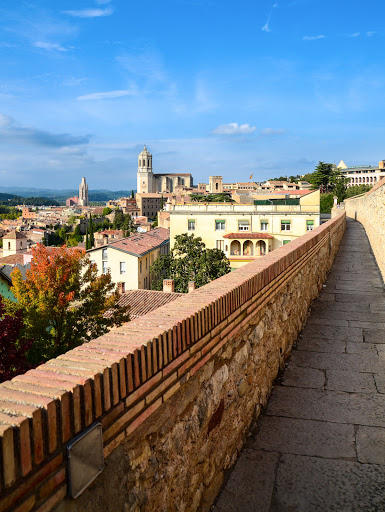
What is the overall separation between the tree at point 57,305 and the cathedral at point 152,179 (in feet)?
557

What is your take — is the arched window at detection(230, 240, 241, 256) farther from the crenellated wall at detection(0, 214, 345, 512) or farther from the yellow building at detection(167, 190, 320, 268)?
the crenellated wall at detection(0, 214, 345, 512)

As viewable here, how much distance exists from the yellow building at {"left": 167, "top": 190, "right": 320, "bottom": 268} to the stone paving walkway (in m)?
39.3

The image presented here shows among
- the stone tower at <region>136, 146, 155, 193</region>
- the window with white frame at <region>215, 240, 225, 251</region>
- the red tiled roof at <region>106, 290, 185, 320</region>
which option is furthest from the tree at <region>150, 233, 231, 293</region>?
the stone tower at <region>136, 146, 155, 193</region>

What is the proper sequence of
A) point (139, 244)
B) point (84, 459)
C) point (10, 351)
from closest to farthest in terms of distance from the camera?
1. point (84, 459)
2. point (10, 351)
3. point (139, 244)

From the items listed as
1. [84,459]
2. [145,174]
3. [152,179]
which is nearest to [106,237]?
[84,459]

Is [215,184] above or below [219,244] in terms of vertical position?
above

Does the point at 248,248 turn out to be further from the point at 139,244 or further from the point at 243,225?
the point at 139,244

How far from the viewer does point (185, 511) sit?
232cm

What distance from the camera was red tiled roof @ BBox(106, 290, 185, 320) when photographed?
23.6 metres

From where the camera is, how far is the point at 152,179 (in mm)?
191375

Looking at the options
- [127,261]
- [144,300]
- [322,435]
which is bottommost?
[144,300]

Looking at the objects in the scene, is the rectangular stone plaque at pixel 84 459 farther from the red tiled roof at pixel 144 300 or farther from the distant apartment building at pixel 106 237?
the distant apartment building at pixel 106 237

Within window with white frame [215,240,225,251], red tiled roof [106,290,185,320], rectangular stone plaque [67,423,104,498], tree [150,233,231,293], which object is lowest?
red tiled roof [106,290,185,320]

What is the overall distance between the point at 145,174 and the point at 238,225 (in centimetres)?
14882
